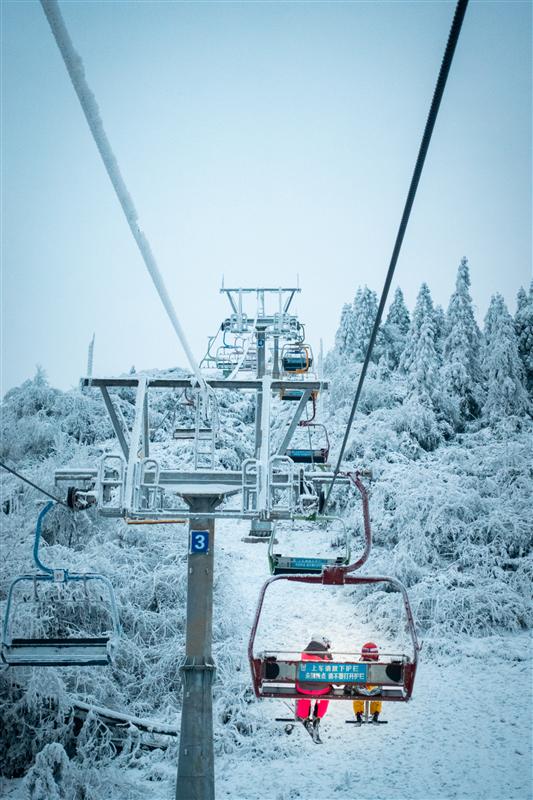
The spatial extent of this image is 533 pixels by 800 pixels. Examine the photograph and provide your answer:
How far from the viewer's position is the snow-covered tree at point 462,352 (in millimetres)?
30438

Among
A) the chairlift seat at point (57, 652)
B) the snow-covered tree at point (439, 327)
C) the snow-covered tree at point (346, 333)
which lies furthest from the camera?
the snow-covered tree at point (346, 333)

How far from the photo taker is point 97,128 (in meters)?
2.16

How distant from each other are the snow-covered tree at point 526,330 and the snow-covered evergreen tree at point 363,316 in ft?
34.7

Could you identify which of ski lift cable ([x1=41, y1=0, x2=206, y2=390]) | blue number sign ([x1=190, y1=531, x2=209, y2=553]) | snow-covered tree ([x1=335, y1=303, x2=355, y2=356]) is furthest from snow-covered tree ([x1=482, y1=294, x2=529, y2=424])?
ski lift cable ([x1=41, y1=0, x2=206, y2=390])

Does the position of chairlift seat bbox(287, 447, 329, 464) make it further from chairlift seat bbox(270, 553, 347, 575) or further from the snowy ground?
the snowy ground

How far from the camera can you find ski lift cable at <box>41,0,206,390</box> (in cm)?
180

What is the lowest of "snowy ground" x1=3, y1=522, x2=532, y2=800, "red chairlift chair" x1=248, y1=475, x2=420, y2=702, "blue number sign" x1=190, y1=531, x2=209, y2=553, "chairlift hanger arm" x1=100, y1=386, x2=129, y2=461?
"snowy ground" x1=3, y1=522, x2=532, y2=800

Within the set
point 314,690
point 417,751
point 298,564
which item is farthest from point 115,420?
point 417,751

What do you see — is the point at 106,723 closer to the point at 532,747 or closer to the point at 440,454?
the point at 532,747

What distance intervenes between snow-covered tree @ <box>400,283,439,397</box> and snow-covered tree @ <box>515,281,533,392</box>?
4.62 m

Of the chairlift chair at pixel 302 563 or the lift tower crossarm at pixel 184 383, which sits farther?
the lift tower crossarm at pixel 184 383

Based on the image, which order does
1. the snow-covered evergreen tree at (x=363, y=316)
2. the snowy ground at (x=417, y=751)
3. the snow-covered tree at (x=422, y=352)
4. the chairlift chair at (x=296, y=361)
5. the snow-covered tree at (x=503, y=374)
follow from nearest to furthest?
the snowy ground at (x=417, y=751)
the chairlift chair at (x=296, y=361)
the snow-covered tree at (x=503, y=374)
the snow-covered tree at (x=422, y=352)
the snow-covered evergreen tree at (x=363, y=316)

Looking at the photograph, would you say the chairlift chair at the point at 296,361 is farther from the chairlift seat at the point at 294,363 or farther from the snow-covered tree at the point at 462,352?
the snow-covered tree at the point at 462,352

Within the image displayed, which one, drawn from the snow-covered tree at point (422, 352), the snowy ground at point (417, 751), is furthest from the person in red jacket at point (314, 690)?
the snow-covered tree at point (422, 352)
